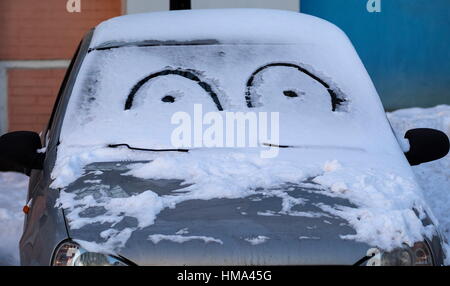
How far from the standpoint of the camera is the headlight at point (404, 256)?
3.61m

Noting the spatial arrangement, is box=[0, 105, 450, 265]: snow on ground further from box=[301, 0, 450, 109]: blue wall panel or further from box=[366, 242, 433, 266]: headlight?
box=[366, 242, 433, 266]: headlight

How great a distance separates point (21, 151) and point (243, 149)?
3.35 ft

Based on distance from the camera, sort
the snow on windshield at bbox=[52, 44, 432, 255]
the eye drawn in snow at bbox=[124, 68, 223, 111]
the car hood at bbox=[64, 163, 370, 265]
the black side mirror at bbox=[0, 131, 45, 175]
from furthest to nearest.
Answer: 1. the eye drawn in snow at bbox=[124, 68, 223, 111]
2. the black side mirror at bbox=[0, 131, 45, 175]
3. the snow on windshield at bbox=[52, 44, 432, 255]
4. the car hood at bbox=[64, 163, 370, 265]

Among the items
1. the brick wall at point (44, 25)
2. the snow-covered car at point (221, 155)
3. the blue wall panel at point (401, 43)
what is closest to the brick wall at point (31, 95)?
the brick wall at point (44, 25)

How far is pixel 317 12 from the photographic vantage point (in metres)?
11.8

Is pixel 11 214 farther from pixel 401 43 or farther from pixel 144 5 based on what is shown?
pixel 401 43

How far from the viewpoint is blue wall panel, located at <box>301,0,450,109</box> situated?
1177cm

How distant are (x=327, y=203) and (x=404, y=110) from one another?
27.0 feet

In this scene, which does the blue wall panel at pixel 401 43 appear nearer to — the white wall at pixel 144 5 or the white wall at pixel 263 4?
the white wall at pixel 263 4

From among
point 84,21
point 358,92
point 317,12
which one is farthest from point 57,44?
point 358,92

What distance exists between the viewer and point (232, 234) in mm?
3611

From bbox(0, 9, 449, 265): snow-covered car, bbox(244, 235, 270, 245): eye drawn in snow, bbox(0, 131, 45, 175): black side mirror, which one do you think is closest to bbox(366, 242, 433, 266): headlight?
bbox(0, 9, 449, 265): snow-covered car

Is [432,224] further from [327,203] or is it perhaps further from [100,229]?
[100,229]

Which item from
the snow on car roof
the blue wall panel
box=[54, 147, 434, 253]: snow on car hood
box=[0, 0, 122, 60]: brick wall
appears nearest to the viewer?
box=[54, 147, 434, 253]: snow on car hood
